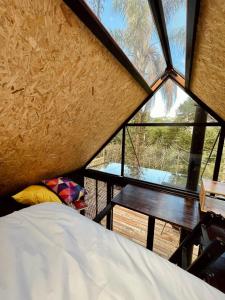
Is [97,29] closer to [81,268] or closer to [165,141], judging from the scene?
[81,268]

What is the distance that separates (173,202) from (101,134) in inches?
52.7

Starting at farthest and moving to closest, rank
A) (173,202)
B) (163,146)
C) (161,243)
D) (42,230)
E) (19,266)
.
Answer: (161,243)
(163,146)
(173,202)
(42,230)
(19,266)

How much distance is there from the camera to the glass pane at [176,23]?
106 cm

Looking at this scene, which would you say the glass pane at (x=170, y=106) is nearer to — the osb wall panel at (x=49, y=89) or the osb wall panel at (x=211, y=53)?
the osb wall panel at (x=49, y=89)

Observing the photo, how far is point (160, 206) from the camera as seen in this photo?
74.9 inches

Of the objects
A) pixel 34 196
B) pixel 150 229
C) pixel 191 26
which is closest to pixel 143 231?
pixel 150 229

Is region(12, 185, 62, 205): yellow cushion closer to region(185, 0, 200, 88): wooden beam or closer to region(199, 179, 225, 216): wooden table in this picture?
region(199, 179, 225, 216): wooden table

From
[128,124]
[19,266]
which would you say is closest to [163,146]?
[128,124]

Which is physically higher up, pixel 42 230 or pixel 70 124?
pixel 70 124

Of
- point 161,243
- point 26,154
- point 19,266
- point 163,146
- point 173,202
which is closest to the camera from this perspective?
point 19,266

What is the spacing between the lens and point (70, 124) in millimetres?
1719

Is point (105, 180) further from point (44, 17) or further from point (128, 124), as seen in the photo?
point (44, 17)

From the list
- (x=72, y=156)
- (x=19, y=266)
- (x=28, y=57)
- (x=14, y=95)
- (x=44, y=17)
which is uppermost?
(x=44, y=17)

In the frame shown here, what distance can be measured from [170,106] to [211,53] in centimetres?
110
